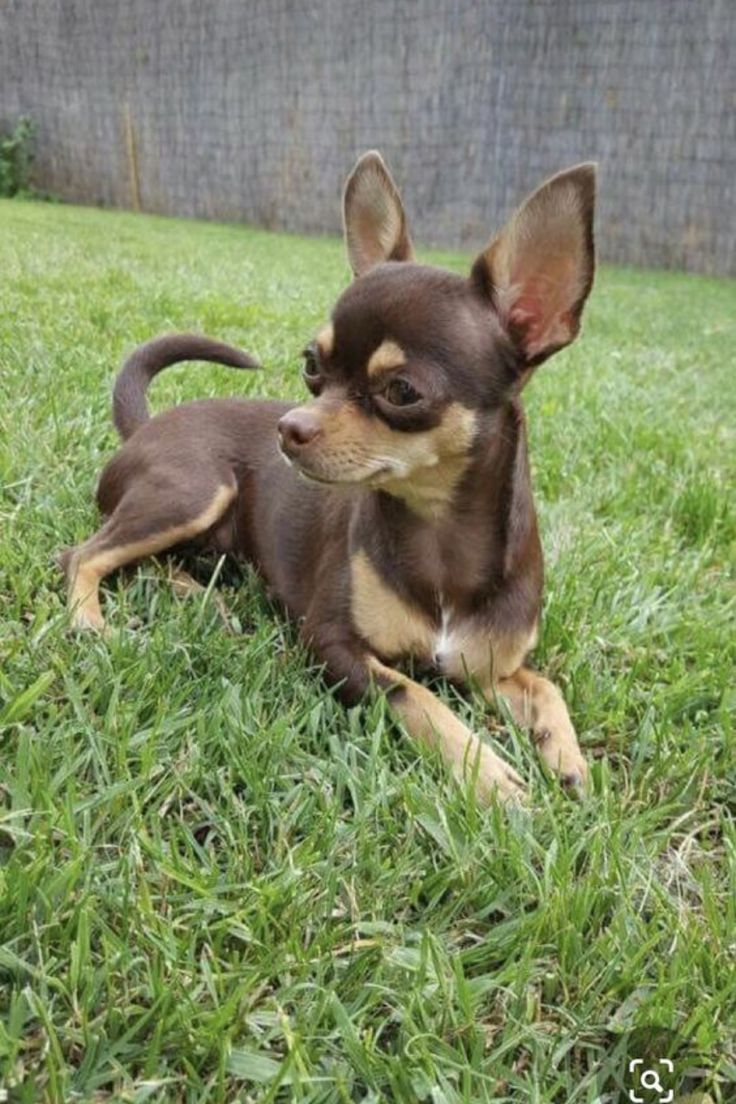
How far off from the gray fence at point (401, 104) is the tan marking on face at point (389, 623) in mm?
11055

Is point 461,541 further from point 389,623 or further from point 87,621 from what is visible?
point 87,621

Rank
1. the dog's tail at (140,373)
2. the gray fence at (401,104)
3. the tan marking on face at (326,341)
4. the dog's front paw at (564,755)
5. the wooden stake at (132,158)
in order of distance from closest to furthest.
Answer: the dog's front paw at (564,755) < the tan marking on face at (326,341) < the dog's tail at (140,373) < the gray fence at (401,104) < the wooden stake at (132,158)

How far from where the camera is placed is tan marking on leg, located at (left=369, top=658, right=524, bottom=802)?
1.87 metres

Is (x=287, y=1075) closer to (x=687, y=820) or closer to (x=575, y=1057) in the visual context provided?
(x=575, y=1057)

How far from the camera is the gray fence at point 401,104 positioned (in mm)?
11547

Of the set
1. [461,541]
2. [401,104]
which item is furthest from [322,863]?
[401,104]

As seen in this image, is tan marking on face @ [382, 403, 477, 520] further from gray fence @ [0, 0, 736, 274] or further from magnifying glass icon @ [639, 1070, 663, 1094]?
gray fence @ [0, 0, 736, 274]

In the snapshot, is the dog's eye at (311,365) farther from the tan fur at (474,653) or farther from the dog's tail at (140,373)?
the dog's tail at (140,373)

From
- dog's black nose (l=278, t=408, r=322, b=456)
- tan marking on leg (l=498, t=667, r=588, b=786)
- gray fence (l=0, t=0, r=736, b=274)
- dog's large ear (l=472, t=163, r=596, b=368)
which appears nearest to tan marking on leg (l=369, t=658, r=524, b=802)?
tan marking on leg (l=498, t=667, r=588, b=786)

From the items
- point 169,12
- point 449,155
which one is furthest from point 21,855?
point 169,12

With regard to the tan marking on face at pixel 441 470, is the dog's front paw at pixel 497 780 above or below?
below

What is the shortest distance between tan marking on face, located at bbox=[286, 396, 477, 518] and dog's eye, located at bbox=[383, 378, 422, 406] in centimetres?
5

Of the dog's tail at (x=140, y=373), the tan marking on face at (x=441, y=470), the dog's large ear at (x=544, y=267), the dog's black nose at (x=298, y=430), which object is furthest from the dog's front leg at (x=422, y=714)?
the dog's tail at (x=140, y=373)

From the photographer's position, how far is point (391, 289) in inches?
81.6
